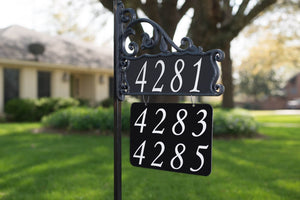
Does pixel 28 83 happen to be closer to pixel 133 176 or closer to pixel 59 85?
pixel 59 85

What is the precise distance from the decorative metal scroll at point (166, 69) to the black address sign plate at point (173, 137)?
12cm

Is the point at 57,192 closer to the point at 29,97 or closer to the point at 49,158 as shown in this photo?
the point at 49,158

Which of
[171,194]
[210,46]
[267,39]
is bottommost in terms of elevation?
[171,194]

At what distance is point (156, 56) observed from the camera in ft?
7.25

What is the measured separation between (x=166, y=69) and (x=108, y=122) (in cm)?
759

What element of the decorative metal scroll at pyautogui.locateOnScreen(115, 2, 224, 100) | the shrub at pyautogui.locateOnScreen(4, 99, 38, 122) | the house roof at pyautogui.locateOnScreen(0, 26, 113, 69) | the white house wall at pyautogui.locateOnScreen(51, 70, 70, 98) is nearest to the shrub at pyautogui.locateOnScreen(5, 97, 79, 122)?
the shrub at pyautogui.locateOnScreen(4, 99, 38, 122)

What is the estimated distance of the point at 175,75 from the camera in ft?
7.01

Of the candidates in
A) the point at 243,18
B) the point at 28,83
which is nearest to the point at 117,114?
the point at 243,18

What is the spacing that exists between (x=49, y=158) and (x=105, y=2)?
342 centimetres

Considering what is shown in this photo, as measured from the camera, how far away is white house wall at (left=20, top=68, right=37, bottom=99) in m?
14.6

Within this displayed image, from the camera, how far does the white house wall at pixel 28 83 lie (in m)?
14.6

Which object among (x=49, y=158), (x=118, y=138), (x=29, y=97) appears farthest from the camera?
(x=29, y=97)

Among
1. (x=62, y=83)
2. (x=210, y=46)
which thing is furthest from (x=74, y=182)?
(x=62, y=83)

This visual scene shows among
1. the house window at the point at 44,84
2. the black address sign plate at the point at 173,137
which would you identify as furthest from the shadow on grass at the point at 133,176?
the house window at the point at 44,84
